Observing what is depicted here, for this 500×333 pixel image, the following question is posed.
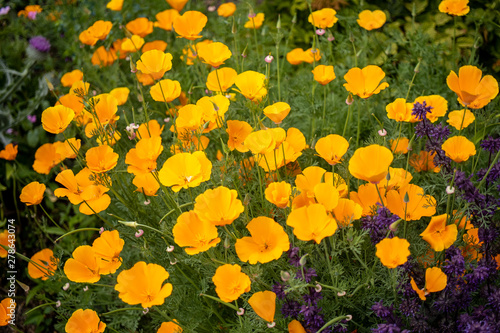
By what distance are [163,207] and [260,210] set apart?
0.46m

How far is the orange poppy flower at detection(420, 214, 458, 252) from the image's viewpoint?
141 centimetres

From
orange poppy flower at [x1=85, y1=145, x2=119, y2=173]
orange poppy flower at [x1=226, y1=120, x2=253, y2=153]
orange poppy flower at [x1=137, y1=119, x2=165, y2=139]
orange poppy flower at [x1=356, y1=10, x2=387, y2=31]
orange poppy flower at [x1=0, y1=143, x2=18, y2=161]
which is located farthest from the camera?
orange poppy flower at [x1=0, y1=143, x2=18, y2=161]

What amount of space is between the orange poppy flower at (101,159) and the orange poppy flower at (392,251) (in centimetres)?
95

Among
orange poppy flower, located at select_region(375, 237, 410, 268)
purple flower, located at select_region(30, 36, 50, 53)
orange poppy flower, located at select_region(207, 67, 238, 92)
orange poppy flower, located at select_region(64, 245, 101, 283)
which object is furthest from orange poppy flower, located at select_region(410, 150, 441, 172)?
purple flower, located at select_region(30, 36, 50, 53)

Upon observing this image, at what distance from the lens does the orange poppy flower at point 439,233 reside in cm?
141

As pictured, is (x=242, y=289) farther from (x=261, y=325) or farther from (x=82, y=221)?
(x=82, y=221)

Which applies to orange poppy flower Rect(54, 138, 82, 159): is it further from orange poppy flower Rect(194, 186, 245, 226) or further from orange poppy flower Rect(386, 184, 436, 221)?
orange poppy flower Rect(386, 184, 436, 221)

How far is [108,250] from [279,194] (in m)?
0.62

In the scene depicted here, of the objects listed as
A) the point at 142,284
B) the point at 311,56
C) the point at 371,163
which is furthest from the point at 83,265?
the point at 311,56

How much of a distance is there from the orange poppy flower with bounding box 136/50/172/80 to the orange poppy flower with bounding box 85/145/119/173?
1.17 ft

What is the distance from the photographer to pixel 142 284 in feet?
4.97

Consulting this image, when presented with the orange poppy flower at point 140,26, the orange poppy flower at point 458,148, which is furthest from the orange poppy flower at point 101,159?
the orange poppy flower at point 140,26

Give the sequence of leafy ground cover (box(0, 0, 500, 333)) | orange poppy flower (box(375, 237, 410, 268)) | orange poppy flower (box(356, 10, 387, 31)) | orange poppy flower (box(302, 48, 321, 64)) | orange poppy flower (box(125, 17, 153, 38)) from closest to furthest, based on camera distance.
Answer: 1. orange poppy flower (box(375, 237, 410, 268))
2. leafy ground cover (box(0, 0, 500, 333))
3. orange poppy flower (box(302, 48, 321, 64))
4. orange poppy flower (box(356, 10, 387, 31))
5. orange poppy flower (box(125, 17, 153, 38))

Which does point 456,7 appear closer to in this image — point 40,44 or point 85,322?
point 85,322
